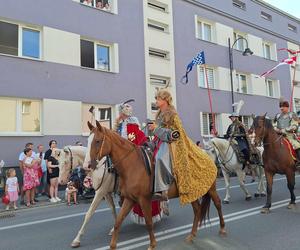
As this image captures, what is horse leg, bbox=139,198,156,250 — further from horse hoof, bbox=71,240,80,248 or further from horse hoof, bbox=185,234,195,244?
horse hoof, bbox=71,240,80,248

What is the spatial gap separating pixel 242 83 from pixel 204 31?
16.7ft

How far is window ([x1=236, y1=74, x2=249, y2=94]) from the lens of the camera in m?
25.4

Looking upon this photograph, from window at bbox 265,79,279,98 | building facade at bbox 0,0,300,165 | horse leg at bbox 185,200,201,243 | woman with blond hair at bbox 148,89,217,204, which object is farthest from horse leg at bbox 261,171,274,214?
window at bbox 265,79,279,98

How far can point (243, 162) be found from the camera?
10016mm

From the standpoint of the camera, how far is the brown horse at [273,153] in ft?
26.9

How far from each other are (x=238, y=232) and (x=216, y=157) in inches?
152

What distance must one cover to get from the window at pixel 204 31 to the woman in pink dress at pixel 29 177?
15.3 meters

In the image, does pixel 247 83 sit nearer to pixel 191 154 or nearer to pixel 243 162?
pixel 243 162

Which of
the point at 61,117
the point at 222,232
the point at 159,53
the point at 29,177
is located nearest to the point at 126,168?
the point at 222,232

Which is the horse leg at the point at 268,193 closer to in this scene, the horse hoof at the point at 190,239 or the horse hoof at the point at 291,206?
the horse hoof at the point at 291,206

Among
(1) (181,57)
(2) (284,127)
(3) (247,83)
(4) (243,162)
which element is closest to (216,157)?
(4) (243,162)

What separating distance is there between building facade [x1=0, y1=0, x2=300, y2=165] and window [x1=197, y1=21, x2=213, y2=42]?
0.22 feet

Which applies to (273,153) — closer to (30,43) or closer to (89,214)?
(89,214)

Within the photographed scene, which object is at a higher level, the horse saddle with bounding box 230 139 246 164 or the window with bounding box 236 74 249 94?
the window with bounding box 236 74 249 94
